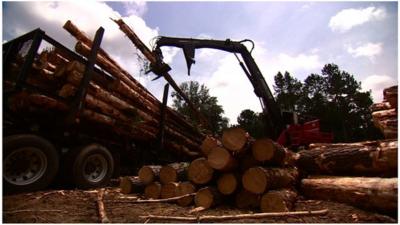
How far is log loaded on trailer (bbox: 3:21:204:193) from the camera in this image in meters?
5.93

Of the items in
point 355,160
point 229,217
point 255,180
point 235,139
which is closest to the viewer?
point 229,217

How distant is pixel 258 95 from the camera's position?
532 inches

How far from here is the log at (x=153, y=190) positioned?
6330 mm

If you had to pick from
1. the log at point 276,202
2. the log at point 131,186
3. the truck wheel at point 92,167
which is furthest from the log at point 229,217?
the truck wheel at point 92,167

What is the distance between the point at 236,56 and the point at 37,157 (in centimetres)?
884

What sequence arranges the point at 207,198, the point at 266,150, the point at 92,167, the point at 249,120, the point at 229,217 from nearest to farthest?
the point at 229,217, the point at 207,198, the point at 266,150, the point at 92,167, the point at 249,120

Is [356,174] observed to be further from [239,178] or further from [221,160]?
[221,160]

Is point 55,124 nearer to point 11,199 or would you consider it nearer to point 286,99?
point 11,199

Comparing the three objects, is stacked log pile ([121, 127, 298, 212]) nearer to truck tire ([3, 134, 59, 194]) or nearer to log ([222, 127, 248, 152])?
log ([222, 127, 248, 152])

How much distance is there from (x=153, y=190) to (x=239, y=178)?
1.73 m

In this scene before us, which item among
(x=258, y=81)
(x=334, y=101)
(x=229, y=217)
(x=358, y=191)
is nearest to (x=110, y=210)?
(x=229, y=217)

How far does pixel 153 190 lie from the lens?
21.0ft

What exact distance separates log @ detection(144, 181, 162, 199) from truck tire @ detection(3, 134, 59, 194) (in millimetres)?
1728

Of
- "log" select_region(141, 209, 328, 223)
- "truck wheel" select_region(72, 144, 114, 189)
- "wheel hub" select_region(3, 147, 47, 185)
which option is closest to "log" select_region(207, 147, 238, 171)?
"log" select_region(141, 209, 328, 223)
